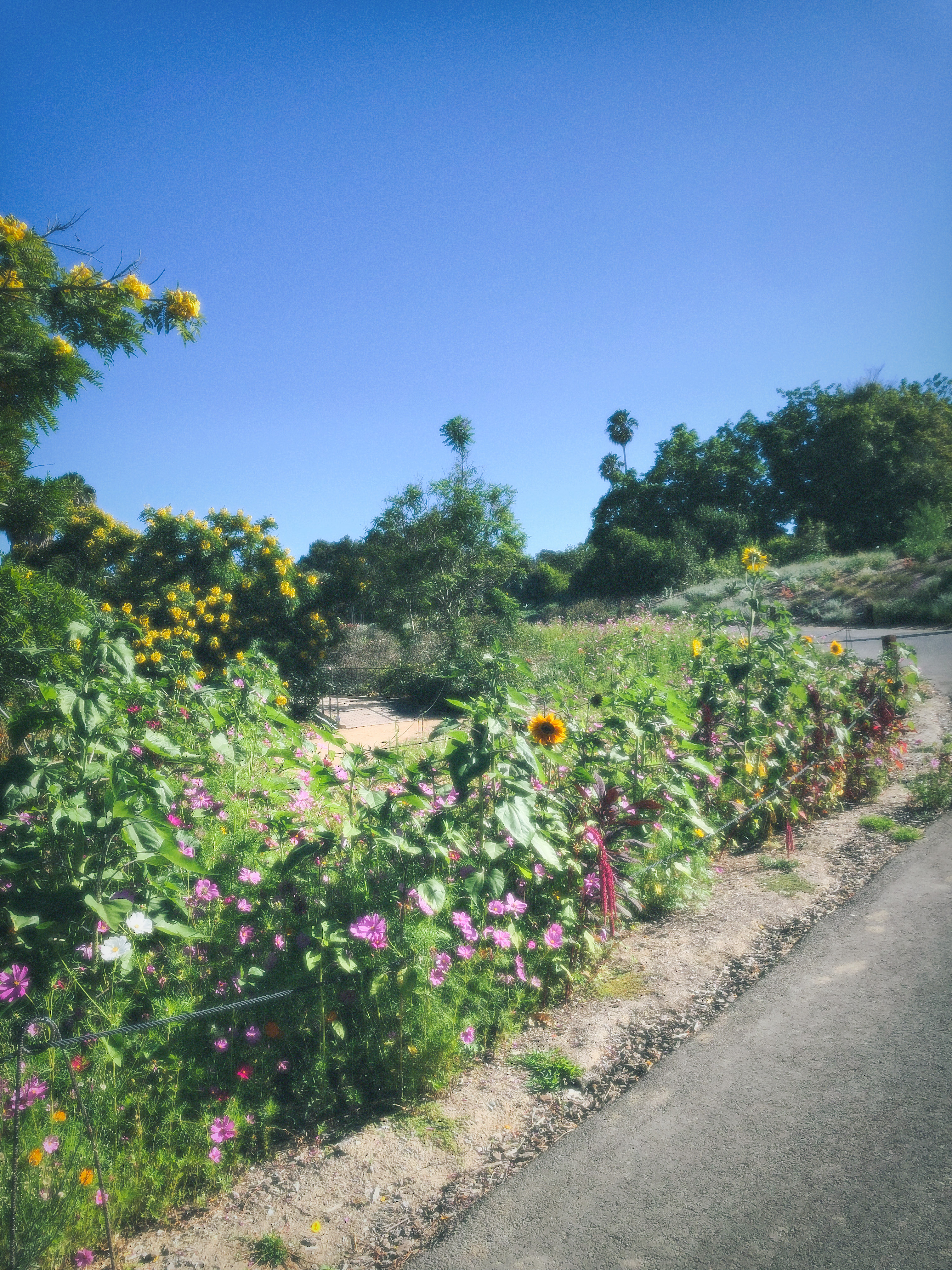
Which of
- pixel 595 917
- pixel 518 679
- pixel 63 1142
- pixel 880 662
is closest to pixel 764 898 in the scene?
pixel 595 917

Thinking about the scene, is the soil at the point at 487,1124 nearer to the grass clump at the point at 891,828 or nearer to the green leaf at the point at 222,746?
the grass clump at the point at 891,828

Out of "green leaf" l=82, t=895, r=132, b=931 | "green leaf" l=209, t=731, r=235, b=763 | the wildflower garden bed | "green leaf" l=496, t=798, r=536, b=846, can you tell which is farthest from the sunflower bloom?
"green leaf" l=82, t=895, r=132, b=931

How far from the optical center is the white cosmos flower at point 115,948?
5.99 ft

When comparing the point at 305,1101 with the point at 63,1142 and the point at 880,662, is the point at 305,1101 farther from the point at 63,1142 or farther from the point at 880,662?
the point at 880,662

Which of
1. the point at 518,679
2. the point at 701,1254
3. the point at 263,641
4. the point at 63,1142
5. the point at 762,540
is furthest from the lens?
the point at 762,540

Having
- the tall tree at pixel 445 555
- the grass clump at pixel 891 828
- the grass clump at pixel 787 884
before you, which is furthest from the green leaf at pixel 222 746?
the tall tree at pixel 445 555

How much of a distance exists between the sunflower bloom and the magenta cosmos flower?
808mm

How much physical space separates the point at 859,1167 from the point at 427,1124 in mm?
1123

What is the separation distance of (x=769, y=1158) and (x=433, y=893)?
3.59 feet

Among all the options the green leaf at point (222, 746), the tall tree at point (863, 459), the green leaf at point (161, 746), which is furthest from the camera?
the tall tree at point (863, 459)

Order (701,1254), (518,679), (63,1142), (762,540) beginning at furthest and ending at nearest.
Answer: (762,540) < (518,679) < (63,1142) < (701,1254)

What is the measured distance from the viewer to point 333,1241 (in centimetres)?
155

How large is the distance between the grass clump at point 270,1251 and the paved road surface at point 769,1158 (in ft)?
1.03

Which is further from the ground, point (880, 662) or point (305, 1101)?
point (880, 662)
